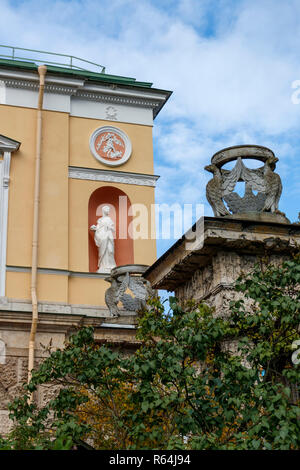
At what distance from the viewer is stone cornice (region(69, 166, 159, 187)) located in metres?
15.4

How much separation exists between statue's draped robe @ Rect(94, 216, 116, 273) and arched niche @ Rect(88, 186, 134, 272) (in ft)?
0.79

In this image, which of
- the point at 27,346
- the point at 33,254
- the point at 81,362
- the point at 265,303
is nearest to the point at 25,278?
the point at 33,254

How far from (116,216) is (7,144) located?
9.33 feet

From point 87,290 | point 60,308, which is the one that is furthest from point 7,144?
point 60,308

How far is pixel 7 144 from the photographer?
14688mm

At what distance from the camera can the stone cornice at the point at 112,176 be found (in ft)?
50.4

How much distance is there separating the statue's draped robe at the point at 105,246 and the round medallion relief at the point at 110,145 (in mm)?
1618

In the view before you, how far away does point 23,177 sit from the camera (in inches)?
579

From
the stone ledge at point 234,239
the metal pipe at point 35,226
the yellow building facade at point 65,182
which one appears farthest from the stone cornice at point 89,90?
the stone ledge at point 234,239

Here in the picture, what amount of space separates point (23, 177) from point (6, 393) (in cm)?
473

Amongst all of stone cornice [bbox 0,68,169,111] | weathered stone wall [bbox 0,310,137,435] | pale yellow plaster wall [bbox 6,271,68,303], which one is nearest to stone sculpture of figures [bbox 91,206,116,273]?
pale yellow plaster wall [bbox 6,271,68,303]

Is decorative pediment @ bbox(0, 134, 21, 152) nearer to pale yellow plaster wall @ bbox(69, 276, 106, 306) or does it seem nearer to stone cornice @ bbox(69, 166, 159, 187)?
stone cornice @ bbox(69, 166, 159, 187)

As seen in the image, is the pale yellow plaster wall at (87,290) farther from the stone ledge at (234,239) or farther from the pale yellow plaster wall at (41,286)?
the stone ledge at (234,239)
